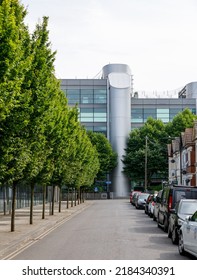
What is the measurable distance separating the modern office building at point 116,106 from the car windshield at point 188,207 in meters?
73.0

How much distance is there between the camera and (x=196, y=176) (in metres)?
58.6

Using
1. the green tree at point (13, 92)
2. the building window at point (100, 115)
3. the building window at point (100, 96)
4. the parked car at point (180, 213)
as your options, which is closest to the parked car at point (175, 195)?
the parked car at point (180, 213)

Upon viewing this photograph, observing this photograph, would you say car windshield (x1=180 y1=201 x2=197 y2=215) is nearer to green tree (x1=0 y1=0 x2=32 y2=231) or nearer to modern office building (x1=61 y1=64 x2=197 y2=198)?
green tree (x1=0 y1=0 x2=32 y2=231)

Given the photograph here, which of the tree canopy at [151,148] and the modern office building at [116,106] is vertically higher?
the modern office building at [116,106]

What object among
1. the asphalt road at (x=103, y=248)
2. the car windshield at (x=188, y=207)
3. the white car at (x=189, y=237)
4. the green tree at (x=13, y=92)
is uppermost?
the green tree at (x=13, y=92)

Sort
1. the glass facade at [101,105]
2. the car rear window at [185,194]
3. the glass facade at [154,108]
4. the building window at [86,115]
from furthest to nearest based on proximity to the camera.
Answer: the glass facade at [154,108] < the building window at [86,115] < the glass facade at [101,105] < the car rear window at [185,194]

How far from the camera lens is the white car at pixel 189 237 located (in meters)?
13.3

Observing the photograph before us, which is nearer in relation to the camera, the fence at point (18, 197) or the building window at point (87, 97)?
the fence at point (18, 197)

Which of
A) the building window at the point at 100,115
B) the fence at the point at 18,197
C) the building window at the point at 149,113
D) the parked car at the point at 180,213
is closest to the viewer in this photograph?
the parked car at the point at 180,213

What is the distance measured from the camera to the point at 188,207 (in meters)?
18.5

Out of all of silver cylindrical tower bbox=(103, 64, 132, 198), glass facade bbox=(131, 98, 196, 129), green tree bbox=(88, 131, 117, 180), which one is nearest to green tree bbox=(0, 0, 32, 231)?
green tree bbox=(88, 131, 117, 180)

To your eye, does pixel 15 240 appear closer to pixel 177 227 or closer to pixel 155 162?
pixel 177 227

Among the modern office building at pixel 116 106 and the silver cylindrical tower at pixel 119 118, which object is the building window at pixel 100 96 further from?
the silver cylindrical tower at pixel 119 118

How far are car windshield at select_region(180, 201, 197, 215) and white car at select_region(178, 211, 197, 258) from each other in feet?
10.2
